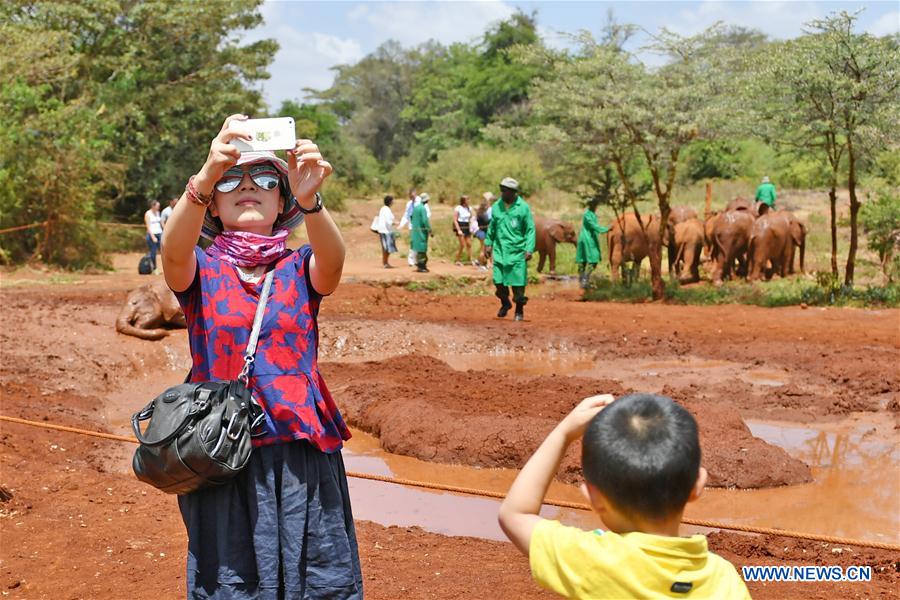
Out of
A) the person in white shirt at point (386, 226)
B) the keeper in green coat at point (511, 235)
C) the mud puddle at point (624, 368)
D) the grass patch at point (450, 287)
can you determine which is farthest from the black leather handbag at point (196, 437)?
the person in white shirt at point (386, 226)

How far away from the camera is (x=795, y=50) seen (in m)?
14.4

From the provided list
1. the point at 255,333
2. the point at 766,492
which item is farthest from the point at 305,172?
the point at 766,492

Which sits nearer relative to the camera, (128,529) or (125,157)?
(128,529)

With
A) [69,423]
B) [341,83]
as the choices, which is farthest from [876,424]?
[341,83]

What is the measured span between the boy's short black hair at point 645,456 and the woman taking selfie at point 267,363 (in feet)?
3.61

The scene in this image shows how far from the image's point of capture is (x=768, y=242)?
1873cm

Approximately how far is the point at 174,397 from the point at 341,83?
56294 mm

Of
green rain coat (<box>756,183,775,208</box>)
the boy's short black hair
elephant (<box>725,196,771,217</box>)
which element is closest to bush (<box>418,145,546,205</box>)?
green rain coat (<box>756,183,775,208</box>)

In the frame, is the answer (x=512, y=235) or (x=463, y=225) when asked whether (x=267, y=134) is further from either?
(x=463, y=225)

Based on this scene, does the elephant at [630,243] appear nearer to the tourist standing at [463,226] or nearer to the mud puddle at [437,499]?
the tourist standing at [463,226]

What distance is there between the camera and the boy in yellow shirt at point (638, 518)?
191 cm

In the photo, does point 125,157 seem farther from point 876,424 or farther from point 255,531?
point 255,531

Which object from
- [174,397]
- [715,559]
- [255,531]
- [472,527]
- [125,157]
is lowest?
[472,527]

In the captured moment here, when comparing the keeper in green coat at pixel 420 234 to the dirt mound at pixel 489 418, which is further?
the keeper in green coat at pixel 420 234
